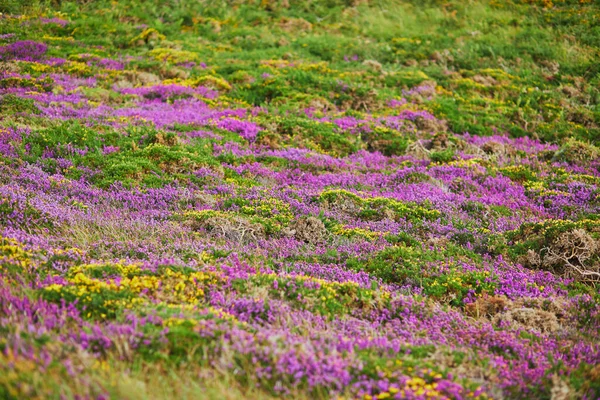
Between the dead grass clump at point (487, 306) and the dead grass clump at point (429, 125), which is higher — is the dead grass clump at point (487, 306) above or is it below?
below

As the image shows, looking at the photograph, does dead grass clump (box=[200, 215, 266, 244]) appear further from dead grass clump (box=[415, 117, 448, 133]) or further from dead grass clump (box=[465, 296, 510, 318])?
dead grass clump (box=[415, 117, 448, 133])

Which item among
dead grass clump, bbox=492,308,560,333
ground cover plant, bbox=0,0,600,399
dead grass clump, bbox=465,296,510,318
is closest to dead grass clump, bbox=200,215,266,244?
ground cover plant, bbox=0,0,600,399

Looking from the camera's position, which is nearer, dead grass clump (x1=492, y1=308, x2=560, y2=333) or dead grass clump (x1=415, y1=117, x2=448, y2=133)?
dead grass clump (x1=492, y1=308, x2=560, y2=333)

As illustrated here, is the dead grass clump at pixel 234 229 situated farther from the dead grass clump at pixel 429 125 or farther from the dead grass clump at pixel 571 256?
the dead grass clump at pixel 429 125

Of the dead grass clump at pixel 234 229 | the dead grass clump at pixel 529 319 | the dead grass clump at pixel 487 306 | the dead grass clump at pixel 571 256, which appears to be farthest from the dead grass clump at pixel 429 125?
the dead grass clump at pixel 529 319

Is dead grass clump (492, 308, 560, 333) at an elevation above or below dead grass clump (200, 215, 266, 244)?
below

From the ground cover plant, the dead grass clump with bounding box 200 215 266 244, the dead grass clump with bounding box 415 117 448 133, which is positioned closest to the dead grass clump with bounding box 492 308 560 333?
the ground cover plant

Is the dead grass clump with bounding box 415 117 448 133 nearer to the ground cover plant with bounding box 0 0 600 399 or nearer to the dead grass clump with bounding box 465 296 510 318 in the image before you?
the ground cover plant with bounding box 0 0 600 399

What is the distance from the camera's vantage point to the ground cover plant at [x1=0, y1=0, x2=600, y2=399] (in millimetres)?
4598

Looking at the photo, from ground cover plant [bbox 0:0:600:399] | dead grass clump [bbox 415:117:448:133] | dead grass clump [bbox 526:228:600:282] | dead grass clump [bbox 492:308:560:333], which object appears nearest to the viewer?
ground cover plant [bbox 0:0:600:399]

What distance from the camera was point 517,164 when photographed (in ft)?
47.6

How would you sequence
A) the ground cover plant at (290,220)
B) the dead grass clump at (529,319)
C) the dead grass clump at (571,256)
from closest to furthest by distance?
the ground cover plant at (290,220), the dead grass clump at (529,319), the dead grass clump at (571,256)

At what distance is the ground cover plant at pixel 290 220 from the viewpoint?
15.1ft

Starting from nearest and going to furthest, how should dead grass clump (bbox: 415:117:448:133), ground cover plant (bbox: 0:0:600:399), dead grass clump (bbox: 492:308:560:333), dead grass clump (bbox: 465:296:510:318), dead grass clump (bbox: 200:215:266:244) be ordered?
ground cover plant (bbox: 0:0:600:399) → dead grass clump (bbox: 492:308:560:333) → dead grass clump (bbox: 465:296:510:318) → dead grass clump (bbox: 200:215:266:244) → dead grass clump (bbox: 415:117:448:133)
